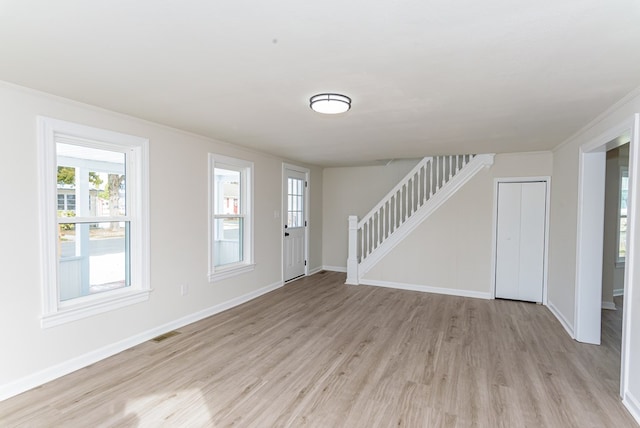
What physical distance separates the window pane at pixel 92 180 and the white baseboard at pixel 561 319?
201 inches

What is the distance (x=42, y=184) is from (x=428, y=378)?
11.7 feet

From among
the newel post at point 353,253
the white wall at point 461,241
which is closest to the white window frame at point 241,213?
the newel post at point 353,253

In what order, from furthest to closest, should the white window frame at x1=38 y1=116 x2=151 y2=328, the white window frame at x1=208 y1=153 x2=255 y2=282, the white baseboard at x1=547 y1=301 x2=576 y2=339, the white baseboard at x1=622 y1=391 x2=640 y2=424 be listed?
the white window frame at x1=208 y1=153 x2=255 y2=282 → the white baseboard at x1=547 y1=301 x2=576 y2=339 → the white window frame at x1=38 y1=116 x2=151 y2=328 → the white baseboard at x1=622 y1=391 x2=640 y2=424

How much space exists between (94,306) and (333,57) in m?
2.99

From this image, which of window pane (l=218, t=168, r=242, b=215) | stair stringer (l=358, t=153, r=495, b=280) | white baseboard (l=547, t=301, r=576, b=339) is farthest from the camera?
stair stringer (l=358, t=153, r=495, b=280)

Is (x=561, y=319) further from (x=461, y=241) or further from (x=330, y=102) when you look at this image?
(x=330, y=102)

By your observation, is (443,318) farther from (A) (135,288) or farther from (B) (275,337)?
(A) (135,288)

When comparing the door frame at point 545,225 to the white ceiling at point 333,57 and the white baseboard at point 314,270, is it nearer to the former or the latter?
the white ceiling at point 333,57

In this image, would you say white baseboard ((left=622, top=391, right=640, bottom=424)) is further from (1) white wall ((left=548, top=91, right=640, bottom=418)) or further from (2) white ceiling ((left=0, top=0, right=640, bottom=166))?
(2) white ceiling ((left=0, top=0, right=640, bottom=166))

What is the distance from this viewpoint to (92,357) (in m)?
2.96

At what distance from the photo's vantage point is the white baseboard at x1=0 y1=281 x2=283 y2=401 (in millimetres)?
2467

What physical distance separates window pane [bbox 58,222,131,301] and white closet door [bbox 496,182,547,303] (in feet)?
17.3

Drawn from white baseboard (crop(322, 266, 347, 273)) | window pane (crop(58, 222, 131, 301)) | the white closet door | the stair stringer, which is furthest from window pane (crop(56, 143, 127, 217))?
the white closet door

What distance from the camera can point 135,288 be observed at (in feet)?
11.2
